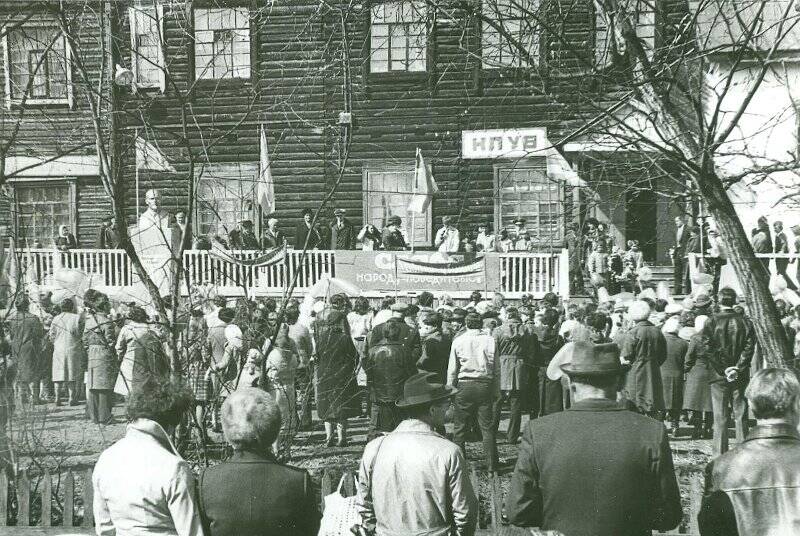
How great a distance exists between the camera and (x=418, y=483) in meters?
3.99

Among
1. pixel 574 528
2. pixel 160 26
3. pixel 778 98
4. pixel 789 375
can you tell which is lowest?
pixel 574 528

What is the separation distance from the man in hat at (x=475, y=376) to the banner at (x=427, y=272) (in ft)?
31.0

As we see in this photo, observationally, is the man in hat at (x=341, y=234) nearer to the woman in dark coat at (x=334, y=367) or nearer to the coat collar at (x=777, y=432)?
the woman in dark coat at (x=334, y=367)

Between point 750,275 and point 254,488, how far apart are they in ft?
12.4

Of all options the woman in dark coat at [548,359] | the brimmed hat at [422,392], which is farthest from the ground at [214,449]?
the brimmed hat at [422,392]

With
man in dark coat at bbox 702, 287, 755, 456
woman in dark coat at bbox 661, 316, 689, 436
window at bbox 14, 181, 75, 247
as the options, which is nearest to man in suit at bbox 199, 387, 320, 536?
man in dark coat at bbox 702, 287, 755, 456

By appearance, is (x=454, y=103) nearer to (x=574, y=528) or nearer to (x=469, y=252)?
(x=469, y=252)

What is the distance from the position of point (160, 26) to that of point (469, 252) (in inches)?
539

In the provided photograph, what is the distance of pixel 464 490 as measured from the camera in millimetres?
3988

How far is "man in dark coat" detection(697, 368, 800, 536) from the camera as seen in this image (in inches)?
140

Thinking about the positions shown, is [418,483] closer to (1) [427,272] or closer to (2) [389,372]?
(2) [389,372]

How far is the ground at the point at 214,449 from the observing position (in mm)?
7960

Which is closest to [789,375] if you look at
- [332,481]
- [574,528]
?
[574,528]

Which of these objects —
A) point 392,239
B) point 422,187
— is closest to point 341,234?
point 392,239
